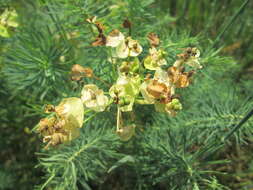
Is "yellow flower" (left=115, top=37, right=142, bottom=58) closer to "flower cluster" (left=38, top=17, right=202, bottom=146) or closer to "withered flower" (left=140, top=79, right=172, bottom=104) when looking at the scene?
"flower cluster" (left=38, top=17, right=202, bottom=146)

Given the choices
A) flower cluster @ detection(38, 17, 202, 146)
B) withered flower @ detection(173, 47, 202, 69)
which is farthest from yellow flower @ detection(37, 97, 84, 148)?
withered flower @ detection(173, 47, 202, 69)

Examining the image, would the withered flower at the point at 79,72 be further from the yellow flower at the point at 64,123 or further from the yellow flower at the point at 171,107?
the yellow flower at the point at 171,107

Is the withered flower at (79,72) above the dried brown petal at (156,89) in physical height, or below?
above

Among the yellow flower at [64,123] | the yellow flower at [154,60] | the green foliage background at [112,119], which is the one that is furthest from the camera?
the green foliage background at [112,119]

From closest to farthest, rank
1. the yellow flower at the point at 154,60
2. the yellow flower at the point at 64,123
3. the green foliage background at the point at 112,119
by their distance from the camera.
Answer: the yellow flower at the point at 64,123 → the yellow flower at the point at 154,60 → the green foliage background at the point at 112,119

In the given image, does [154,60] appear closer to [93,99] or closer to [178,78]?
[178,78]

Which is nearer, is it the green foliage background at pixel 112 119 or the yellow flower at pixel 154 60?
the yellow flower at pixel 154 60

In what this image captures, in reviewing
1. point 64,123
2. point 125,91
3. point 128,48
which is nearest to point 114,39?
point 128,48

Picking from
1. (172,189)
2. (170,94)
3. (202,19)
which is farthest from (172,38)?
(202,19)

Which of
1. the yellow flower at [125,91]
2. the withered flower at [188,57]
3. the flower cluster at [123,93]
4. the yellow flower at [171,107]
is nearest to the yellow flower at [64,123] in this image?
the flower cluster at [123,93]

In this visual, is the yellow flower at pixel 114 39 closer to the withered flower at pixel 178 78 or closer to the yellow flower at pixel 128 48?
the yellow flower at pixel 128 48
